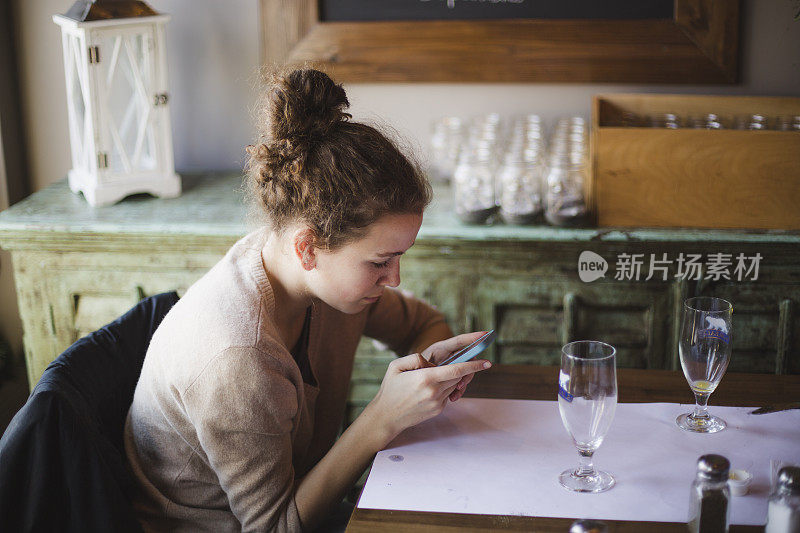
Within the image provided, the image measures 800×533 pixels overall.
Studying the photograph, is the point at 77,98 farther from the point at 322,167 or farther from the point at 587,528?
the point at 587,528

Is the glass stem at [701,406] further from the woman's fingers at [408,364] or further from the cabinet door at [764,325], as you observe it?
the cabinet door at [764,325]

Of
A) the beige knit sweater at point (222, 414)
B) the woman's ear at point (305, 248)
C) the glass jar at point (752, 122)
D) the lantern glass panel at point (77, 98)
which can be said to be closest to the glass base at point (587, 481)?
the beige knit sweater at point (222, 414)

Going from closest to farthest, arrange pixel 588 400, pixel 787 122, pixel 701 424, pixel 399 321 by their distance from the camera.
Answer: pixel 588 400 → pixel 701 424 → pixel 399 321 → pixel 787 122

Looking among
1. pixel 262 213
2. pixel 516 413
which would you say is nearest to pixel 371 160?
pixel 262 213

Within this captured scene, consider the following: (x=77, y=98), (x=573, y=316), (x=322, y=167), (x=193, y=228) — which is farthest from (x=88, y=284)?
(x=573, y=316)

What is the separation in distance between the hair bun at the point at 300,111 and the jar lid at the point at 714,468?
2.50 feet

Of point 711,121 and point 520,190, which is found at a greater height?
point 711,121

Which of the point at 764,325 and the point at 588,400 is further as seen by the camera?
the point at 764,325

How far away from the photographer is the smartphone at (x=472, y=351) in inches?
51.3

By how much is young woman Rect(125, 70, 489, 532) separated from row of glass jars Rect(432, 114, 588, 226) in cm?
76

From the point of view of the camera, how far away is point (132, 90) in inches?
102

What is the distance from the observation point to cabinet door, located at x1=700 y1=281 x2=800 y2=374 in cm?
212

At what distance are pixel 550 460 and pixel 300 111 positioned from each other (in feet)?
2.20

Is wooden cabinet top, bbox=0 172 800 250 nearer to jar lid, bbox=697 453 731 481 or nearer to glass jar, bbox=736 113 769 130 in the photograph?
glass jar, bbox=736 113 769 130
